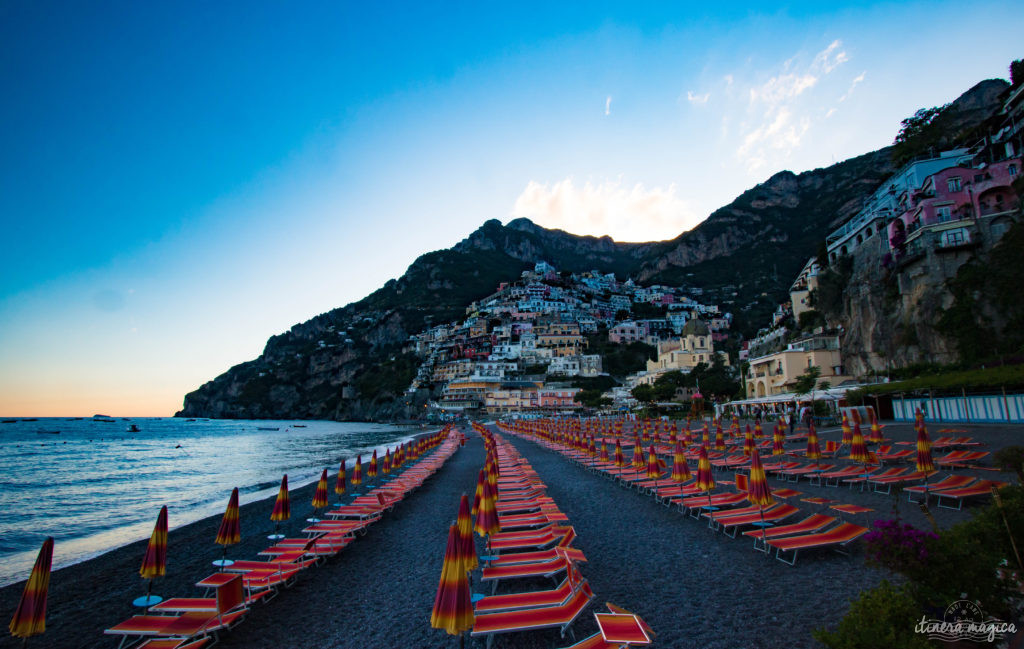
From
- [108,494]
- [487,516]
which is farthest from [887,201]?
[108,494]

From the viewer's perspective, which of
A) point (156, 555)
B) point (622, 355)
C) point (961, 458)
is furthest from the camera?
point (622, 355)

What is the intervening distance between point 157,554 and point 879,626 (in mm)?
7423

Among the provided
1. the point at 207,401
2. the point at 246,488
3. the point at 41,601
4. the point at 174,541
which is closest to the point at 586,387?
the point at 246,488

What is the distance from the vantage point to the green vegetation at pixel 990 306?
23000 mm

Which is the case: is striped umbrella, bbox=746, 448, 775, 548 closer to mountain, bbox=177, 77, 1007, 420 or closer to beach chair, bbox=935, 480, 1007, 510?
beach chair, bbox=935, 480, 1007, 510

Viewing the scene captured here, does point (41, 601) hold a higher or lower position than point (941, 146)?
lower

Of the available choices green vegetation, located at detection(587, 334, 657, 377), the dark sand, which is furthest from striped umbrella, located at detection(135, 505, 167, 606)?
green vegetation, located at detection(587, 334, 657, 377)

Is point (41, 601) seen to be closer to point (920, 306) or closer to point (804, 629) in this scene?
point (804, 629)

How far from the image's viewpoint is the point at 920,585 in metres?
3.55

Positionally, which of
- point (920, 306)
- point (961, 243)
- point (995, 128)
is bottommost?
point (920, 306)

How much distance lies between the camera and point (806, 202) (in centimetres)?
15212

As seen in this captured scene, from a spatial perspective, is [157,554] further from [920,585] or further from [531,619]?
[920,585]

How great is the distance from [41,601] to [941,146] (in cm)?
5739

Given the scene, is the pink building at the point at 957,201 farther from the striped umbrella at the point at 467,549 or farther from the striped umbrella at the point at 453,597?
the striped umbrella at the point at 453,597
